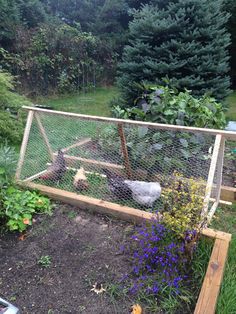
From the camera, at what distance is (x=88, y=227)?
7.45 ft

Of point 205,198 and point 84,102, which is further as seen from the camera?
point 84,102

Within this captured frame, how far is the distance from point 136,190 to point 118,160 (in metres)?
0.61

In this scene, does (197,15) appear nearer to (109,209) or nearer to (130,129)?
(130,129)

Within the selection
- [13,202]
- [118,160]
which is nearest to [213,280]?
[13,202]

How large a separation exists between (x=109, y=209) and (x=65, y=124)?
1.38 m

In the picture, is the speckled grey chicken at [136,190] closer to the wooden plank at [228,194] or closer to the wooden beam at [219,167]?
the wooden beam at [219,167]

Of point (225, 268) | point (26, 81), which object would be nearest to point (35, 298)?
point (225, 268)

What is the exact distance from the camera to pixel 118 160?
123 inches

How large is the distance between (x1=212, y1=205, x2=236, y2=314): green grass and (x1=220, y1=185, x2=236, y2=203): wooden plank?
0.24 meters

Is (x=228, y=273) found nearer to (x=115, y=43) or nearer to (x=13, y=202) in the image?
(x=13, y=202)

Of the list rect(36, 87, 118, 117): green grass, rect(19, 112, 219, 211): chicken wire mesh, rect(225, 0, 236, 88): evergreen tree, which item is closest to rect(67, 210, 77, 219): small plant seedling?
rect(19, 112, 219, 211): chicken wire mesh

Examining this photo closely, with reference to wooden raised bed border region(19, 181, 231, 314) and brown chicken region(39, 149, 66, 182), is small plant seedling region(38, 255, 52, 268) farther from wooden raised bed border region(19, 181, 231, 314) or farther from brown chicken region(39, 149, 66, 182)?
brown chicken region(39, 149, 66, 182)

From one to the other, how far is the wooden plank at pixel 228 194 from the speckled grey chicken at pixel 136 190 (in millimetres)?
829

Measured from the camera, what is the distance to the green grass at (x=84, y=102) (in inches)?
280
